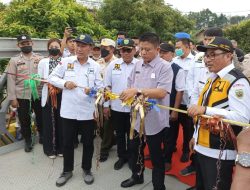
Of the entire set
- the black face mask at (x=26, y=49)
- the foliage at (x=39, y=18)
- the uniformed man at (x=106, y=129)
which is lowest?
the uniformed man at (x=106, y=129)

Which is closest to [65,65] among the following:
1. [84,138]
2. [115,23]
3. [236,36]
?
[84,138]

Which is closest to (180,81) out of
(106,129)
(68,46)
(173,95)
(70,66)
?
(173,95)

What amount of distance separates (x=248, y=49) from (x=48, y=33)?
19234mm

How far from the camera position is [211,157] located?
8.54 feet

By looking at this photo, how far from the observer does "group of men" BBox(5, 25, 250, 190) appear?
256cm

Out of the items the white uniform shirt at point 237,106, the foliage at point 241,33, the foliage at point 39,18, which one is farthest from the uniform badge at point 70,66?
the foliage at point 241,33

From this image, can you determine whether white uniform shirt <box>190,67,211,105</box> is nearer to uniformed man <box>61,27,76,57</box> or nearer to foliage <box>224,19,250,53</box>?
uniformed man <box>61,27,76,57</box>

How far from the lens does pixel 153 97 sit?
3.32m

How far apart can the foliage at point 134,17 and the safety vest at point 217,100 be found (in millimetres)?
15782

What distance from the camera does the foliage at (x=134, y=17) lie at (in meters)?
18.2

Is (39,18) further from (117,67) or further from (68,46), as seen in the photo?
(117,67)

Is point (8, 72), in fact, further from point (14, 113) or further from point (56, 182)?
point (56, 182)

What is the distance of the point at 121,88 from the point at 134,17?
14766mm

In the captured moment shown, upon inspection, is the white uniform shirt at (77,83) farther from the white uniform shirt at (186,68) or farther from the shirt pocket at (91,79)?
the white uniform shirt at (186,68)
